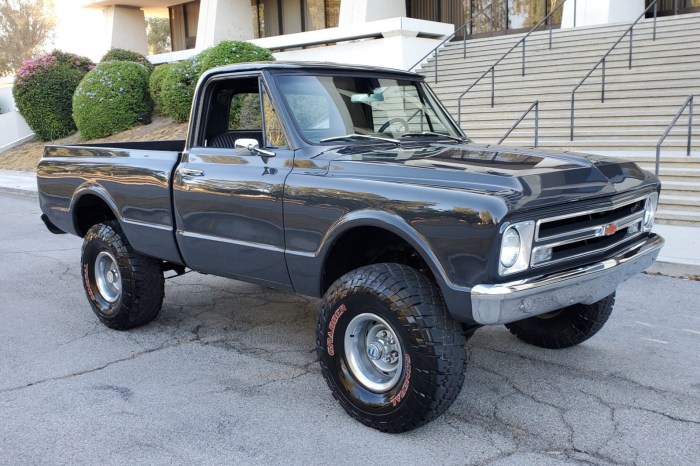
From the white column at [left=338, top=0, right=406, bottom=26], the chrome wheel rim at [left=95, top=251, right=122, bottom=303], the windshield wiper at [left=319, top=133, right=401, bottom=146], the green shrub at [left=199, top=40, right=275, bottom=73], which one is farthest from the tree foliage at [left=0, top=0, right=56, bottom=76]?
the windshield wiper at [left=319, top=133, right=401, bottom=146]

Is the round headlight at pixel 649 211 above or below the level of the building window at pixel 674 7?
below

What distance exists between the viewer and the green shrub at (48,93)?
967 inches

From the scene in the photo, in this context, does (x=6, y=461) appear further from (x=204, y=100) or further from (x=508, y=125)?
(x=508, y=125)

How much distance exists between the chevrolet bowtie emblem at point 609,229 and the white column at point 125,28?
29.8 meters

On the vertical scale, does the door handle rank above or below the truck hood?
below

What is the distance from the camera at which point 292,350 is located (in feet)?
16.9

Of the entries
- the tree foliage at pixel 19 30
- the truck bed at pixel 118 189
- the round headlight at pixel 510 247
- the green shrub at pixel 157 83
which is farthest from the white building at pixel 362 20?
the tree foliage at pixel 19 30

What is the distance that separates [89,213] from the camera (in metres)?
6.30

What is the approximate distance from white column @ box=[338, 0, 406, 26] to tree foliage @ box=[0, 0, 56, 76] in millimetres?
35348

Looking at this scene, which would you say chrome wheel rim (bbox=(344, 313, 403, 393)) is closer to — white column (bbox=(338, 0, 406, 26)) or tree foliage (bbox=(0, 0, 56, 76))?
white column (bbox=(338, 0, 406, 26))

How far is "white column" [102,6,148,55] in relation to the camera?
1199 inches

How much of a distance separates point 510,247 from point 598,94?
12069 millimetres

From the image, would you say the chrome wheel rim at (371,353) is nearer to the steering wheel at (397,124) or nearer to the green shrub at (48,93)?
the steering wheel at (397,124)

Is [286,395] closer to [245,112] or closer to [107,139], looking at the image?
[245,112]
